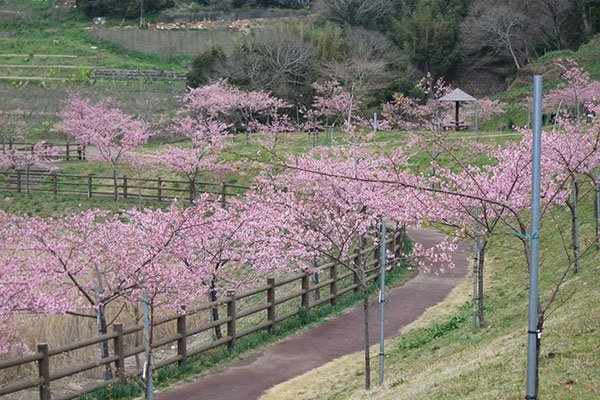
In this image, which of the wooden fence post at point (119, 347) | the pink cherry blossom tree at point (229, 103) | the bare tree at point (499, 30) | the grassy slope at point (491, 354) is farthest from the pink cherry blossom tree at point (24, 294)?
the bare tree at point (499, 30)

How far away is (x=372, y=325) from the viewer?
45.0 feet

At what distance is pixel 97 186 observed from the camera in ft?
96.5

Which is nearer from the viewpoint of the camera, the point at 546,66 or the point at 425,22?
the point at 546,66

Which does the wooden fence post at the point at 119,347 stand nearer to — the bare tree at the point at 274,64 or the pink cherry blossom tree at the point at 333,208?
the pink cherry blossom tree at the point at 333,208

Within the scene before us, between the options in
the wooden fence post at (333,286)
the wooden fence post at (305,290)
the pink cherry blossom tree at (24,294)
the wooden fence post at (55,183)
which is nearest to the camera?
the pink cherry blossom tree at (24,294)

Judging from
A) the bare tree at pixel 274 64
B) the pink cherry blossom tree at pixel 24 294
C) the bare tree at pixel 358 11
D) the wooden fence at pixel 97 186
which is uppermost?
the bare tree at pixel 358 11

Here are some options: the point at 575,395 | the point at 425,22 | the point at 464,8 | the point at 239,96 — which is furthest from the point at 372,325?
the point at 464,8

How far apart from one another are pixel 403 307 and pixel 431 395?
7.24m

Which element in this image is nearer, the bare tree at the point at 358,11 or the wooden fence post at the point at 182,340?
the wooden fence post at the point at 182,340

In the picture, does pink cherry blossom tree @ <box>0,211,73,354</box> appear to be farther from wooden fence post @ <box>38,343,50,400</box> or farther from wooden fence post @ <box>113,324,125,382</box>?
wooden fence post @ <box>113,324,125,382</box>

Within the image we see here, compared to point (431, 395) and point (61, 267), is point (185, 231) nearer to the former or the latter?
point (61, 267)

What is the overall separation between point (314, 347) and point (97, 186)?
64.4ft

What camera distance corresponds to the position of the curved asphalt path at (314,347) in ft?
34.1

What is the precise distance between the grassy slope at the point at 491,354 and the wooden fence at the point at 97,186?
51.3 feet
